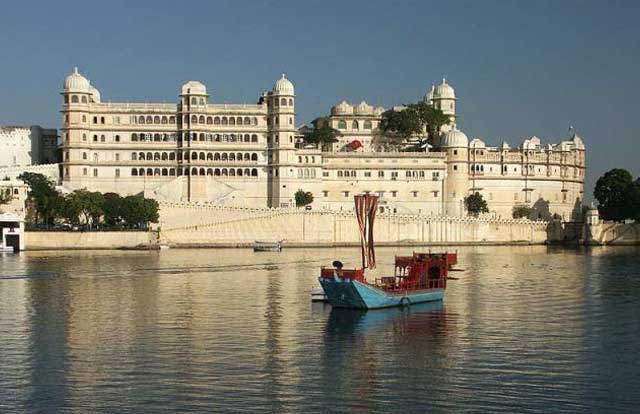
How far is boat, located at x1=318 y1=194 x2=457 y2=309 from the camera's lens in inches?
1780

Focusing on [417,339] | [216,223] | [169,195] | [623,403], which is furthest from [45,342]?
[169,195]

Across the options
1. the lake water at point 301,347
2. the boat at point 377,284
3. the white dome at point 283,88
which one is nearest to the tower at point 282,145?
the white dome at point 283,88

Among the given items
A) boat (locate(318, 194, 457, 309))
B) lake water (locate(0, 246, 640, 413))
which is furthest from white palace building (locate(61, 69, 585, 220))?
boat (locate(318, 194, 457, 309))

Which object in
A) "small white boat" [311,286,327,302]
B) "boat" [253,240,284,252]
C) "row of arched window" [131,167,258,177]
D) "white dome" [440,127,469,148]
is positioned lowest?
"small white boat" [311,286,327,302]

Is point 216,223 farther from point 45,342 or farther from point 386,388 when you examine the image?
point 386,388

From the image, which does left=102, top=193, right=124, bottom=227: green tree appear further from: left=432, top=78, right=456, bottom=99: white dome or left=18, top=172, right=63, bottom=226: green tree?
left=432, top=78, right=456, bottom=99: white dome

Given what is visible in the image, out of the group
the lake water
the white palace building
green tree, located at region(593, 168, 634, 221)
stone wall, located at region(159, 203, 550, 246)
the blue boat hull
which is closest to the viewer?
the lake water

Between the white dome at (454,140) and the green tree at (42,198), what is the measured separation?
149 ft

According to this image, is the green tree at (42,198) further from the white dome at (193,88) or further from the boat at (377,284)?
the boat at (377,284)

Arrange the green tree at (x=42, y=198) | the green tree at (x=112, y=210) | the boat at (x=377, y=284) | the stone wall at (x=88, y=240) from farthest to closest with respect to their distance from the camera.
Answer: the green tree at (x=112, y=210)
the green tree at (x=42, y=198)
the stone wall at (x=88, y=240)
the boat at (x=377, y=284)

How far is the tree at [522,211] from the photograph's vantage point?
120688 mm

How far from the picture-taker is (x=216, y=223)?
325 ft

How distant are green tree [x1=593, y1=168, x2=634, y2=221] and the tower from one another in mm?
36124

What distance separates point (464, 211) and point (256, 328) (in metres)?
80.9
